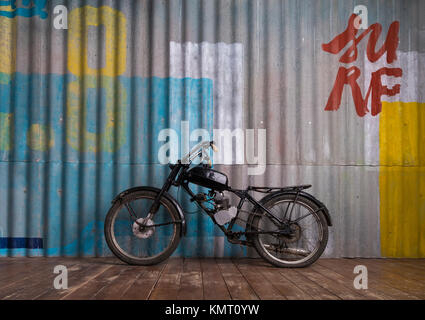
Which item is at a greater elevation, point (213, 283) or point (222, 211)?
point (222, 211)

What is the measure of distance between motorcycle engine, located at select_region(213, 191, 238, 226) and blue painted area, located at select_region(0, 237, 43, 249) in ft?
6.11

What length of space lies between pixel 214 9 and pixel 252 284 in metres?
2.80

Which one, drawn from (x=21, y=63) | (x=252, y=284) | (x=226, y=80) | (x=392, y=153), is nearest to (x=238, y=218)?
(x=252, y=284)

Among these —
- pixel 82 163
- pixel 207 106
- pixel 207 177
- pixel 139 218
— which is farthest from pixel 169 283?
pixel 207 106

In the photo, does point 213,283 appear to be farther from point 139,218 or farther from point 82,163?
point 82,163

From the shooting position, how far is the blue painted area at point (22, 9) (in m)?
3.47

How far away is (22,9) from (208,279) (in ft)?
11.1

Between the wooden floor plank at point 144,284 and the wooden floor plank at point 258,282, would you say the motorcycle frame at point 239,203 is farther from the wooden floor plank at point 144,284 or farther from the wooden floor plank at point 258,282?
the wooden floor plank at point 144,284

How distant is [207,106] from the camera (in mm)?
3473

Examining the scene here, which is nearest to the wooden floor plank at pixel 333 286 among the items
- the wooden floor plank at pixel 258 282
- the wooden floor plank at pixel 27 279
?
the wooden floor plank at pixel 258 282

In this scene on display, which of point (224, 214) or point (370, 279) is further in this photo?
point (224, 214)

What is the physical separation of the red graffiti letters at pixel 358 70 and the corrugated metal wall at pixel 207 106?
0.08 ft
